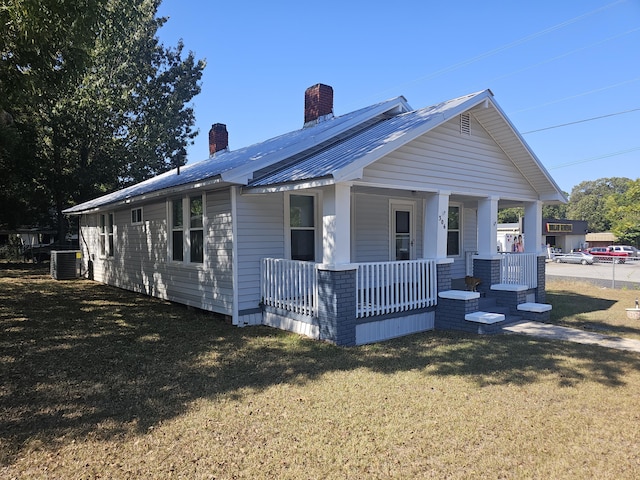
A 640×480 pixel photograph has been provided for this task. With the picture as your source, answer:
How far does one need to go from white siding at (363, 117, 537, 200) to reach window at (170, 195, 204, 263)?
4.22 metres

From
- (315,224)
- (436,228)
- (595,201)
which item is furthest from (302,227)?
(595,201)

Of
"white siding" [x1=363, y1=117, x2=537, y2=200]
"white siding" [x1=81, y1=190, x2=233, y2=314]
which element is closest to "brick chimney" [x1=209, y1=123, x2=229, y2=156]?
"white siding" [x1=81, y1=190, x2=233, y2=314]

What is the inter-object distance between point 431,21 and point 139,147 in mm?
18389

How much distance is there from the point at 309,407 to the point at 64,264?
55.2ft

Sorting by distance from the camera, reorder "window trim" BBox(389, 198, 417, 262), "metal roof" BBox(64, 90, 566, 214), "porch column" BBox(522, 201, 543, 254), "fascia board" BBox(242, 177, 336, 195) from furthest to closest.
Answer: "porch column" BBox(522, 201, 543, 254), "window trim" BBox(389, 198, 417, 262), "metal roof" BBox(64, 90, 566, 214), "fascia board" BBox(242, 177, 336, 195)

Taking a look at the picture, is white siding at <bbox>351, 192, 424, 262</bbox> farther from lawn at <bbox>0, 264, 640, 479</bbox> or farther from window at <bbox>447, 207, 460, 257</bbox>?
lawn at <bbox>0, 264, 640, 479</bbox>

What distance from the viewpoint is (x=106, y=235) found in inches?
621

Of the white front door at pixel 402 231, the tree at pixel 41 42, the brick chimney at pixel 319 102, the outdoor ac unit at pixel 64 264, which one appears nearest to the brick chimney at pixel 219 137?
the brick chimney at pixel 319 102

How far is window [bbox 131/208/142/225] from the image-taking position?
12516 mm

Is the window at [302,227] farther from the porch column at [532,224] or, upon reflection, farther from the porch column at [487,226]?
the porch column at [532,224]

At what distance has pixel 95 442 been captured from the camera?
3715mm

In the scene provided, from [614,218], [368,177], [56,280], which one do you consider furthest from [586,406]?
[614,218]

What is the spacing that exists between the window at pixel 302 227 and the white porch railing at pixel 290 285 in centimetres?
93

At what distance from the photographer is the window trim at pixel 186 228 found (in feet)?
30.3
